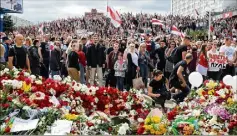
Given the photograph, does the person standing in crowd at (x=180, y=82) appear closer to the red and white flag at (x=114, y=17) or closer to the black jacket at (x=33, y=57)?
the black jacket at (x=33, y=57)

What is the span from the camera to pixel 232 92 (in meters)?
7.10

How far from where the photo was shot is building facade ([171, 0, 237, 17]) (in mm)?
55500

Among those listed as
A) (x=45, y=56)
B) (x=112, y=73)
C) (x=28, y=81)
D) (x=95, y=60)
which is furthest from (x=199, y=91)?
(x=45, y=56)

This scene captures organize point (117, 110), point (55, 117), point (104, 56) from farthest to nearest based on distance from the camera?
point (104, 56) → point (117, 110) → point (55, 117)

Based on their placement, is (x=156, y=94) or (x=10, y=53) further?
(x=10, y=53)

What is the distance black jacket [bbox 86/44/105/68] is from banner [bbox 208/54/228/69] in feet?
11.7

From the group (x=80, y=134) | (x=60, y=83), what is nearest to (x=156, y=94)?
(x=60, y=83)

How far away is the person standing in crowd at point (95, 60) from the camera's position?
14.6 metres

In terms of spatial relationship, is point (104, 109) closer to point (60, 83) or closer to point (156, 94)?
point (60, 83)

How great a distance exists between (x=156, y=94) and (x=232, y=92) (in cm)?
256

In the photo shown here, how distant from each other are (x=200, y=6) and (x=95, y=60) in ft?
166

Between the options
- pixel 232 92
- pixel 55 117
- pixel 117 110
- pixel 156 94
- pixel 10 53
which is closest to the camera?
pixel 55 117

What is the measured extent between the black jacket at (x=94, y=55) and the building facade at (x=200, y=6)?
32.9m

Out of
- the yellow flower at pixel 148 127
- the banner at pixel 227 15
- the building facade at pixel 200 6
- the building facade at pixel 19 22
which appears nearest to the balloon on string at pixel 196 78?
the yellow flower at pixel 148 127
